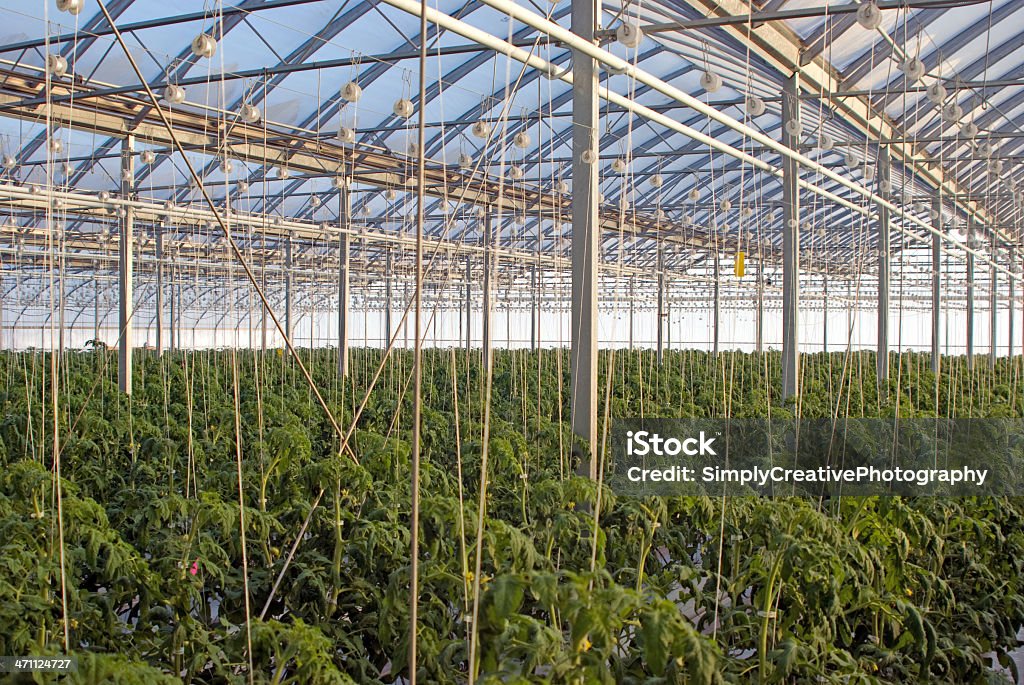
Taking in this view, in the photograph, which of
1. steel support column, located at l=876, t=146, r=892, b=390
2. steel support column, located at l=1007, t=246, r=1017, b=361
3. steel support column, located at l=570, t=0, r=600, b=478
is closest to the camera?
steel support column, located at l=570, t=0, r=600, b=478

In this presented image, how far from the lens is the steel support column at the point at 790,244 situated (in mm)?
8125

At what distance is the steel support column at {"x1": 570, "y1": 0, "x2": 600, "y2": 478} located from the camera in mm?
4676

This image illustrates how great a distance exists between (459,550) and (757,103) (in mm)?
3421

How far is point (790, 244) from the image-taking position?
884 cm

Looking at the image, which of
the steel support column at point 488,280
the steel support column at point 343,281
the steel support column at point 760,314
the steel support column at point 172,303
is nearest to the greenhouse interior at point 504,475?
the steel support column at point 488,280

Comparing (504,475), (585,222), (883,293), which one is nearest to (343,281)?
(883,293)

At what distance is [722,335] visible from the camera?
123 feet

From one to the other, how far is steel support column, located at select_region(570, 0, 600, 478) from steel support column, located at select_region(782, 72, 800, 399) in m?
3.46

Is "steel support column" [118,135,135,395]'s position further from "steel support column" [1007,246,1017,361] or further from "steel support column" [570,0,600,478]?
"steel support column" [1007,246,1017,361]

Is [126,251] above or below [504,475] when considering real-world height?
above

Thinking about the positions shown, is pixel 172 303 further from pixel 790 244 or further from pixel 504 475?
pixel 504 475

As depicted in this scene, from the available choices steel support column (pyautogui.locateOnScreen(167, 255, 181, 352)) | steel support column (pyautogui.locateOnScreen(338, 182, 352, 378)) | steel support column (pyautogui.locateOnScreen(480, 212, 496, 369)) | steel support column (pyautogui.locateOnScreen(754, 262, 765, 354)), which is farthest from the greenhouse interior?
steel support column (pyautogui.locateOnScreen(338, 182, 352, 378))

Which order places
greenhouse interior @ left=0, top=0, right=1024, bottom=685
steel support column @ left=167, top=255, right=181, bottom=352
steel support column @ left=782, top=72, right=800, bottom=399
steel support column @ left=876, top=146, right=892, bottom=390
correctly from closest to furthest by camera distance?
1. greenhouse interior @ left=0, top=0, right=1024, bottom=685
2. steel support column @ left=167, top=255, right=181, bottom=352
3. steel support column @ left=782, top=72, right=800, bottom=399
4. steel support column @ left=876, top=146, right=892, bottom=390

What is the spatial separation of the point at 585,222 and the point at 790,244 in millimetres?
4575
